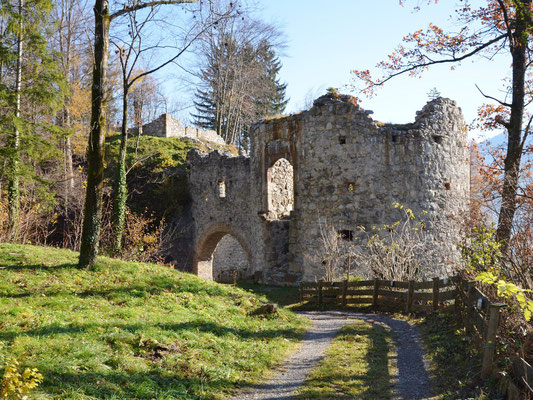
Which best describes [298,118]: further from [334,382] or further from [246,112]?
[246,112]

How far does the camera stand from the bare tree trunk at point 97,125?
29.6 feet

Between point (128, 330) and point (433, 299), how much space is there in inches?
258

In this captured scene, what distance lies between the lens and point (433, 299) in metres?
10.1

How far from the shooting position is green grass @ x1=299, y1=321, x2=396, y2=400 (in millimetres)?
5875

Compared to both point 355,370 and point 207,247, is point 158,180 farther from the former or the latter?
point 355,370

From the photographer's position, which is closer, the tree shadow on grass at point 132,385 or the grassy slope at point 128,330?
the tree shadow on grass at point 132,385

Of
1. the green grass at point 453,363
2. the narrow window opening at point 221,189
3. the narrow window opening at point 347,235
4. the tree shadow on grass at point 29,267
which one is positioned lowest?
the green grass at point 453,363

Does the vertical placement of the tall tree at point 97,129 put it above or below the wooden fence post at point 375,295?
above

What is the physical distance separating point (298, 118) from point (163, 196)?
9.63m

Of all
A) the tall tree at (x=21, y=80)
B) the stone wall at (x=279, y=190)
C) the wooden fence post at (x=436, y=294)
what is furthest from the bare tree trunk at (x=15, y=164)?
the wooden fence post at (x=436, y=294)

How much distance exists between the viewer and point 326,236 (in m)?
15.1

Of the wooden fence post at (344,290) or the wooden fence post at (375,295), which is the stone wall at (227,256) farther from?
the wooden fence post at (375,295)

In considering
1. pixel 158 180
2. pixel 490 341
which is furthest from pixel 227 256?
pixel 490 341

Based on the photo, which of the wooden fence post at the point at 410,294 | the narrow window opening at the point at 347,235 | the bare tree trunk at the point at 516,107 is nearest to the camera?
the bare tree trunk at the point at 516,107
